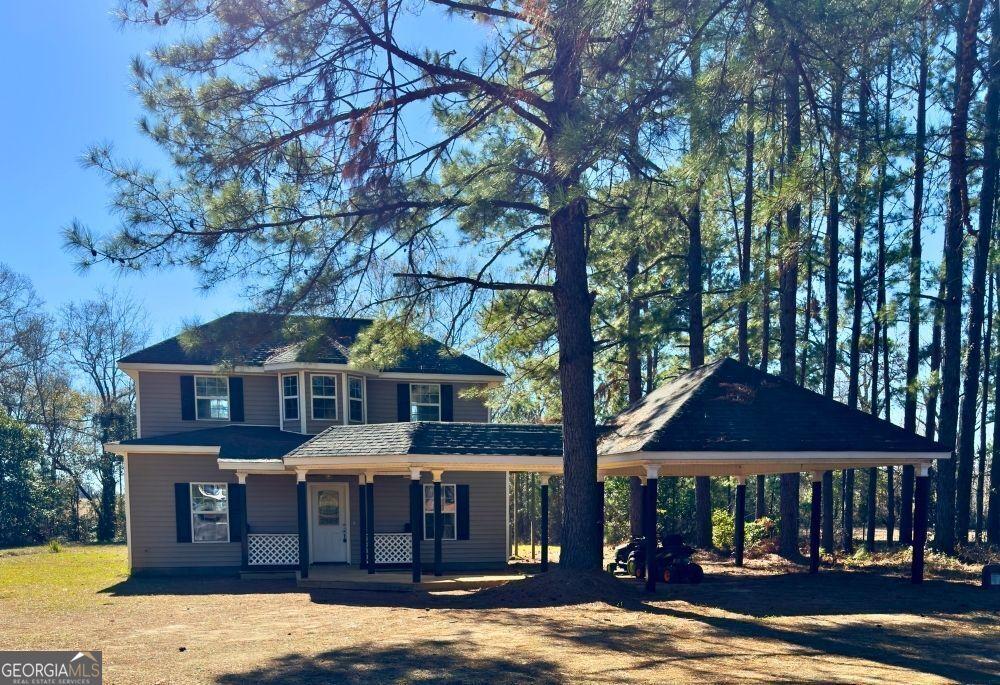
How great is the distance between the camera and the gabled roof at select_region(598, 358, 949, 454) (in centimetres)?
1464

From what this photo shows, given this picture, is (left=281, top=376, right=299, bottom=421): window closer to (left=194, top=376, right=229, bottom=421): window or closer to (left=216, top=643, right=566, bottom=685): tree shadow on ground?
(left=194, top=376, right=229, bottom=421): window

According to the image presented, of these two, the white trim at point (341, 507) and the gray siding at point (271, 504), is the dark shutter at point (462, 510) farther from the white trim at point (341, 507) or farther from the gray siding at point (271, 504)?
the gray siding at point (271, 504)

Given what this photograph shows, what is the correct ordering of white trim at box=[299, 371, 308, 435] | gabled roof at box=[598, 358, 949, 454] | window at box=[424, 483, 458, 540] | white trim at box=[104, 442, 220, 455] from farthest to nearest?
1. window at box=[424, 483, 458, 540]
2. white trim at box=[299, 371, 308, 435]
3. white trim at box=[104, 442, 220, 455]
4. gabled roof at box=[598, 358, 949, 454]

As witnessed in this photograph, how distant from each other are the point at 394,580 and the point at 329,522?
16.2ft

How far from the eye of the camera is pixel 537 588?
46.4 ft

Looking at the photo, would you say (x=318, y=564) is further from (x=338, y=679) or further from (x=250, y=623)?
(x=338, y=679)

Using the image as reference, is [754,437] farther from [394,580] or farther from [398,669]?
[398,669]

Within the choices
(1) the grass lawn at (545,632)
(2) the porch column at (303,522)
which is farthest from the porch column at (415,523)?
(2) the porch column at (303,522)

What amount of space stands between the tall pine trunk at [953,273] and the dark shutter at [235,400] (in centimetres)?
1636

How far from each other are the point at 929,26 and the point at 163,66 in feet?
36.2

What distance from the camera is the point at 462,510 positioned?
22.4 metres

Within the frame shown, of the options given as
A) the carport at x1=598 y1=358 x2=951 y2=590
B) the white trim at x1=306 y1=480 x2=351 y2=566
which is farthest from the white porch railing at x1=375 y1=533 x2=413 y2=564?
the carport at x1=598 y1=358 x2=951 y2=590

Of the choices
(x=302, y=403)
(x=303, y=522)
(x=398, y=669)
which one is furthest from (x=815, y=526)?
(x=302, y=403)

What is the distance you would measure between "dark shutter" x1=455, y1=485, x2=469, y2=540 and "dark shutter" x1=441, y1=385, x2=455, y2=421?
1979 millimetres
